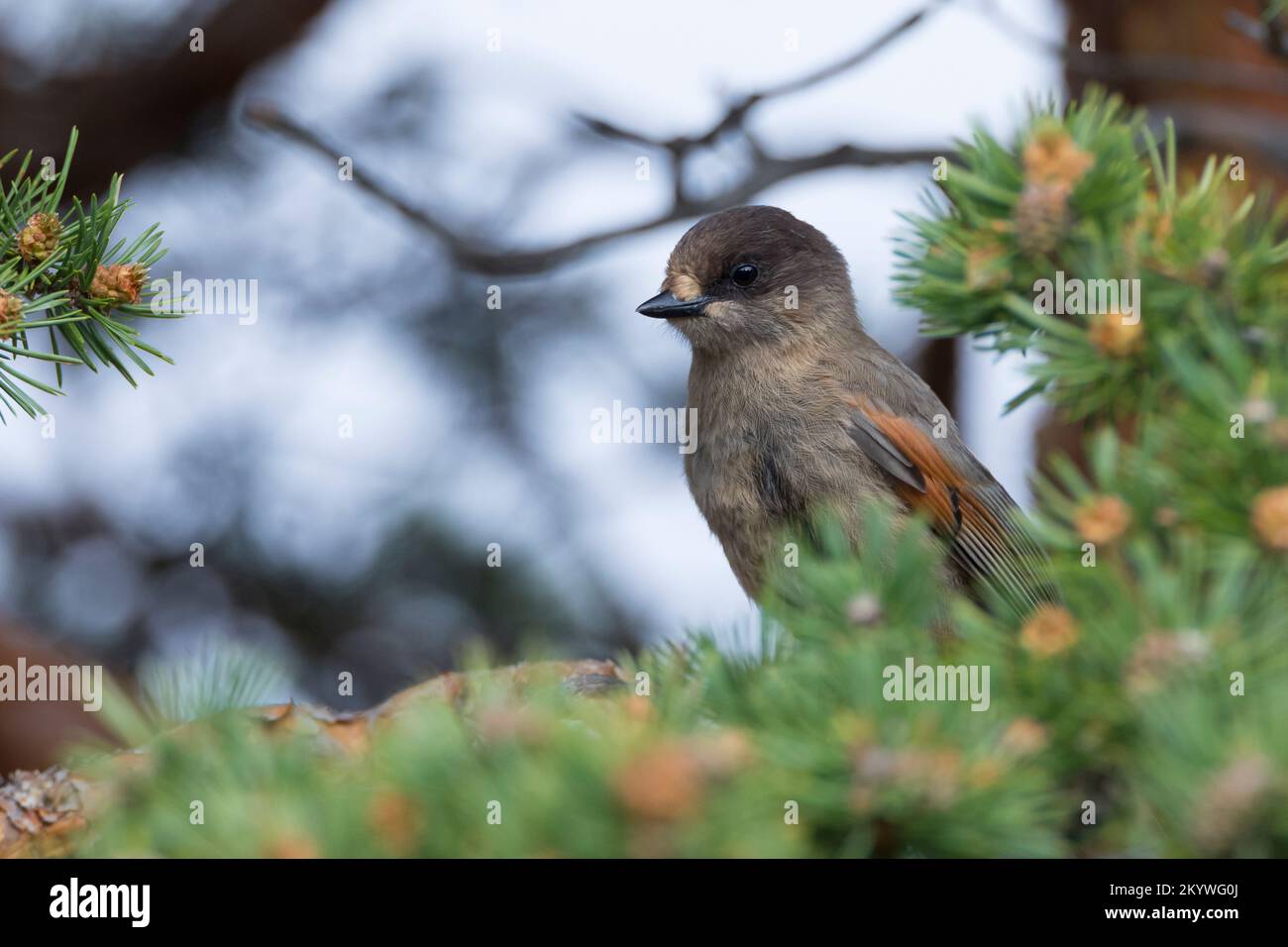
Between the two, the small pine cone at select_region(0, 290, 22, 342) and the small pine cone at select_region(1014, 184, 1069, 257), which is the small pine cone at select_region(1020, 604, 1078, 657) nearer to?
the small pine cone at select_region(1014, 184, 1069, 257)

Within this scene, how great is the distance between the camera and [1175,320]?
6.98ft

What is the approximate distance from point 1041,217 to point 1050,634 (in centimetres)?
75

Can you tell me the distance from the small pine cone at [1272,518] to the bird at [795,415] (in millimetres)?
2121

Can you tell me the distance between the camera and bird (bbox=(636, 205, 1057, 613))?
170 inches

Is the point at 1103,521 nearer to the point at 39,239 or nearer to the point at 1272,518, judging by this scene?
the point at 1272,518

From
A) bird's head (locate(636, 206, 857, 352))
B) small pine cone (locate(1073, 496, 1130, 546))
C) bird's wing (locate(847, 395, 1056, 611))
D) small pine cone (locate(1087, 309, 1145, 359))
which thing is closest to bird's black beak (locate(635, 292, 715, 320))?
bird's head (locate(636, 206, 857, 352))

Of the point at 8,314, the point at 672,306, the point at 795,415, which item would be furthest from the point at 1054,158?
the point at 672,306

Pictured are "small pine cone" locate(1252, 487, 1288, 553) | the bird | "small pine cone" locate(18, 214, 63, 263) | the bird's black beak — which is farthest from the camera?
the bird's black beak

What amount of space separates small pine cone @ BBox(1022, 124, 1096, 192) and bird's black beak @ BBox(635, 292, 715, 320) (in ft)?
8.38

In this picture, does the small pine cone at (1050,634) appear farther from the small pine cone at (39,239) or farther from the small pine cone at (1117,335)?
the small pine cone at (39,239)

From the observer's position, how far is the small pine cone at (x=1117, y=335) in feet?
6.88
